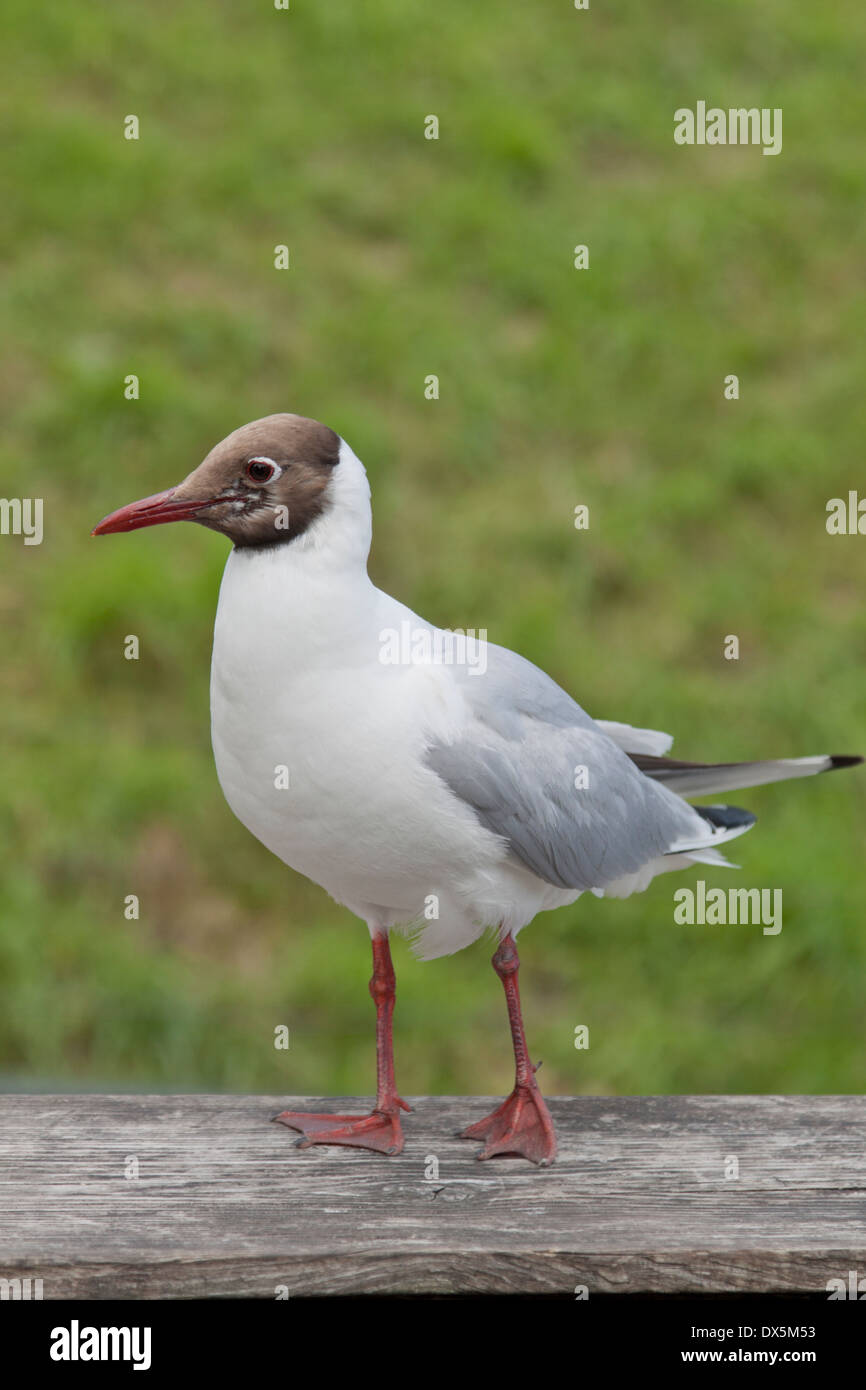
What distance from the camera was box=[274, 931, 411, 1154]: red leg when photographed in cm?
311

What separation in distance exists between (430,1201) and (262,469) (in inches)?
51.3

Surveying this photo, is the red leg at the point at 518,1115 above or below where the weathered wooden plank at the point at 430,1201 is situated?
above

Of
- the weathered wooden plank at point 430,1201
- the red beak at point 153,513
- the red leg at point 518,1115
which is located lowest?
the weathered wooden plank at point 430,1201

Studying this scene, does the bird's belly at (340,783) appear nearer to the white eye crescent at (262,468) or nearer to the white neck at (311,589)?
the white neck at (311,589)

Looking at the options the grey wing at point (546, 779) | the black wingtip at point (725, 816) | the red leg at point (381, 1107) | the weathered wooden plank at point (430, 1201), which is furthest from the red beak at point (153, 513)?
the black wingtip at point (725, 816)

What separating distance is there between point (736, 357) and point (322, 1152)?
4604 millimetres

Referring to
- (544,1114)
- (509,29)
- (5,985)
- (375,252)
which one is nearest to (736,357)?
(375,252)

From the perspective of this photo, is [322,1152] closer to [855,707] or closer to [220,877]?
[220,877]

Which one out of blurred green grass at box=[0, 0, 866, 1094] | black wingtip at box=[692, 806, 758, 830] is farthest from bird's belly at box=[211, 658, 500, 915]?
blurred green grass at box=[0, 0, 866, 1094]

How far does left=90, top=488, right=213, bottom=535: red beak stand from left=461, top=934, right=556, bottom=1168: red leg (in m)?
0.98

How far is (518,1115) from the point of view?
123 inches

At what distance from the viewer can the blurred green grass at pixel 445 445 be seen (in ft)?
16.7

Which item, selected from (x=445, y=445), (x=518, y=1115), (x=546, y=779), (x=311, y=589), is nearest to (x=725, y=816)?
(x=546, y=779)

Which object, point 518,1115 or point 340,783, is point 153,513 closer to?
point 340,783
